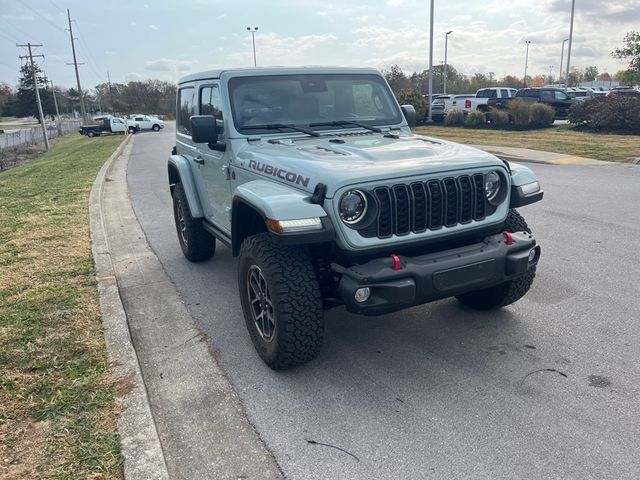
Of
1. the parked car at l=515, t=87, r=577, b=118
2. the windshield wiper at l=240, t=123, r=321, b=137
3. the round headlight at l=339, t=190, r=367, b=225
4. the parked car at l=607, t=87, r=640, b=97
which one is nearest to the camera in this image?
the round headlight at l=339, t=190, r=367, b=225

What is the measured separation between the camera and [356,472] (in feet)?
8.79

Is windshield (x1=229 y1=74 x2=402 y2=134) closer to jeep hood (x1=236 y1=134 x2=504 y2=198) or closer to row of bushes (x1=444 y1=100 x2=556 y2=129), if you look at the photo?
jeep hood (x1=236 y1=134 x2=504 y2=198)

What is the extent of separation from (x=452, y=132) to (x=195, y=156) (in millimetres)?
20066

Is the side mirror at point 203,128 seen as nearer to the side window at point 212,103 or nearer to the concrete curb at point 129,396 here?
the side window at point 212,103

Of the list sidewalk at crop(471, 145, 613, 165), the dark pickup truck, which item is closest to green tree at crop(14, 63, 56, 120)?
the dark pickup truck

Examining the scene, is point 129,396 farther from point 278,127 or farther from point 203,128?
point 278,127

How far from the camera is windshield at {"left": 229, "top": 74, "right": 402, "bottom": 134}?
15.1 feet

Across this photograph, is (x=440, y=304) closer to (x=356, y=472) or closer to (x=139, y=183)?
(x=356, y=472)

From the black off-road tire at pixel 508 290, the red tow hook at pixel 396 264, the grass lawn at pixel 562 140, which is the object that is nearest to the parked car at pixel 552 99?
the grass lawn at pixel 562 140

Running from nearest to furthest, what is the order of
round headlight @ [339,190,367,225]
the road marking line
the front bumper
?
1. the front bumper
2. round headlight @ [339,190,367,225]
3. the road marking line

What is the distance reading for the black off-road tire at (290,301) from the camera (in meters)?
3.33

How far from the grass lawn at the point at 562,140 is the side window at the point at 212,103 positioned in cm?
1170

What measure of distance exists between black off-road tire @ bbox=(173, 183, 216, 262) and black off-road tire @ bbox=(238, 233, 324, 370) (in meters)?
2.45

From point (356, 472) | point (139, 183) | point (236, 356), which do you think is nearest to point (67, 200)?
point (139, 183)
